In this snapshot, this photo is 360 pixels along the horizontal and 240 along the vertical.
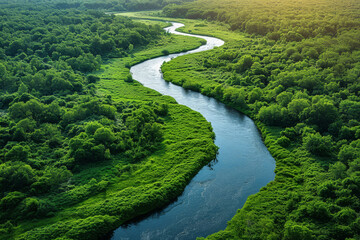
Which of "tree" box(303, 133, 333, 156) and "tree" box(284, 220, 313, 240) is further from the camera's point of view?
"tree" box(303, 133, 333, 156)

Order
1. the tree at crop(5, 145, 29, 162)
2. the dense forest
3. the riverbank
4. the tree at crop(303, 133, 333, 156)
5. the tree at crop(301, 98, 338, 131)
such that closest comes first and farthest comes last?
the dense forest
the riverbank
the tree at crop(5, 145, 29, 162)
the tree at crop(303, 133, 333, 156)
the tree at crop(301, 98, 338, 131)

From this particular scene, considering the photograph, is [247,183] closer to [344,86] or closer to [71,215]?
[71,215]

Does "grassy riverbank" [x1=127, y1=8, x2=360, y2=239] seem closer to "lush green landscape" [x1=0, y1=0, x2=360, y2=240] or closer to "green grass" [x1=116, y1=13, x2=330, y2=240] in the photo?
"green grass" [x1=116, y1=13, x2=330, y2=240]

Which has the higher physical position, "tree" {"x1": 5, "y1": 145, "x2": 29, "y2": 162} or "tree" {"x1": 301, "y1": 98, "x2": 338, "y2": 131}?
"tree" {"x1": 301, "y1": 98, "x2": 338, "y2": 131}

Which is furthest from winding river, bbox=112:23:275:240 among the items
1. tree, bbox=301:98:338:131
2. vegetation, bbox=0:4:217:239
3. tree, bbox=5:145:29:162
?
tree, bbox=5:145:29:162

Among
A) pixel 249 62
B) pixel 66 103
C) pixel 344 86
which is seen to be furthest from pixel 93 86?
pixel 344 86

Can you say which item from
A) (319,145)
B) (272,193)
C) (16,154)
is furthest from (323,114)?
(16,154)

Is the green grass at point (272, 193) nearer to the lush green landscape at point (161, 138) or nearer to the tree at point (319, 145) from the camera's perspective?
the lush green landscape at point (161, 138)
